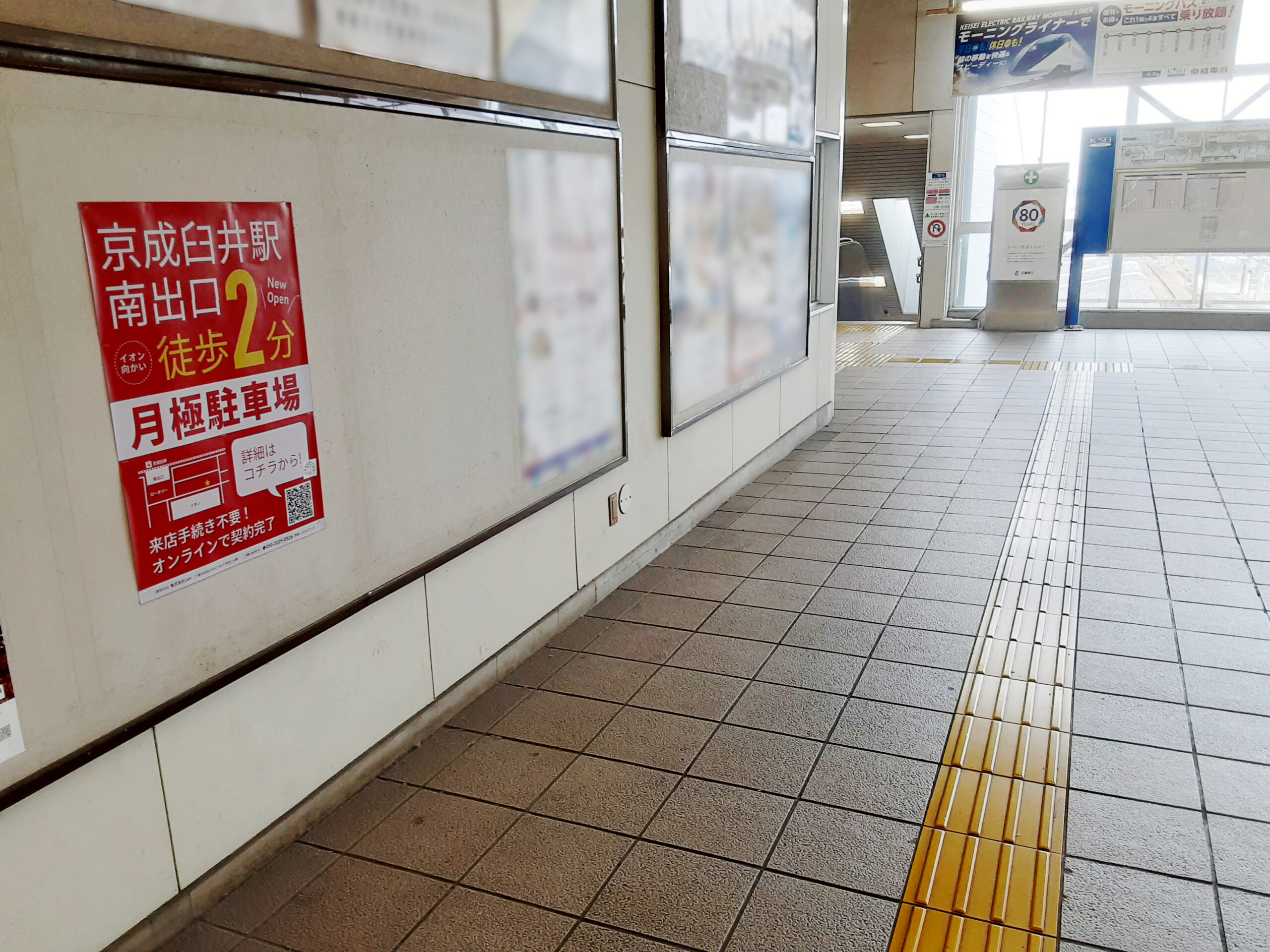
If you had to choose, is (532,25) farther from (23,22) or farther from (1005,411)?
A: (1005,411)

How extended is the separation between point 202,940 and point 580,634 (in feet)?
5.87

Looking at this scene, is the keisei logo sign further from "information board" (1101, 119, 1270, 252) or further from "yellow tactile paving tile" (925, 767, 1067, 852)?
"yellow tactile paving tile" (925, 767, 1067, 852)

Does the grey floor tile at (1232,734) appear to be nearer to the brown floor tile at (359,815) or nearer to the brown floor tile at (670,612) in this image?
the brown floor tile at (670,612)

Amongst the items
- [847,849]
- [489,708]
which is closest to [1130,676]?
[847,849]

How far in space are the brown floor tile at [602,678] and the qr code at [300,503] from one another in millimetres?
1228

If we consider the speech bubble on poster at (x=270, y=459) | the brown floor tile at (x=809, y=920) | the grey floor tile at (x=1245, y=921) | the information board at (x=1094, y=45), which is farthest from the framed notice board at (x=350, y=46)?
the information board at (x=1094, y=45)

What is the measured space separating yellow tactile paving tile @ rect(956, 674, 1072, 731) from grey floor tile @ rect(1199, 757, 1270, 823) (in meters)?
0.38

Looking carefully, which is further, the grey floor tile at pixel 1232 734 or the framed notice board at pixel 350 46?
the grey floor tile at pixel 1232 734

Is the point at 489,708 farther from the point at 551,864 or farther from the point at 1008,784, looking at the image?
the point at 1008,784

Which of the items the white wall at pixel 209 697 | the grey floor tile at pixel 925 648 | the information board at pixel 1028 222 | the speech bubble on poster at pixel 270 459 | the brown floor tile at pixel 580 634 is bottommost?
the brown floor tile at pixel 580 634

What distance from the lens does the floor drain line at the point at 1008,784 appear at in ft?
6.84

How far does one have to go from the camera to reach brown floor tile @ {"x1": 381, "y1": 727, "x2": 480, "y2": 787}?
2.73 meters

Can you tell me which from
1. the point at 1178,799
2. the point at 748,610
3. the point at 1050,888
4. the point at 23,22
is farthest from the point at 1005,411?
the point at 23,22

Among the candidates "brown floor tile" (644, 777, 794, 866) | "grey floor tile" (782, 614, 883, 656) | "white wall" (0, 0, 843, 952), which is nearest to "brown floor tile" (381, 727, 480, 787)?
"white wall" (0, 0, 843, 952)
